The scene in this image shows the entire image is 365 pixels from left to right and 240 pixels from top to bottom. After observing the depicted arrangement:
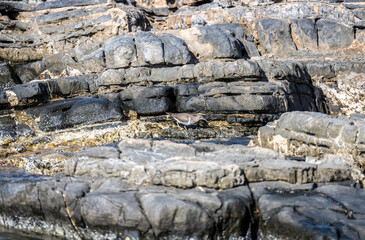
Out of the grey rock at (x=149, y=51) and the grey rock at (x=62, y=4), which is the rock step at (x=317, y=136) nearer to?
the grey rock at (x=149, y=51)

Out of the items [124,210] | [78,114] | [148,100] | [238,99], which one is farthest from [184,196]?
[78,114]

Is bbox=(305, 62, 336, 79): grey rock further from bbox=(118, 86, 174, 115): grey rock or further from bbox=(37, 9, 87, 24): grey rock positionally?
bbox=(37, 9, 87, 24): grey rock

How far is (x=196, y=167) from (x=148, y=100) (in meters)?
3.88

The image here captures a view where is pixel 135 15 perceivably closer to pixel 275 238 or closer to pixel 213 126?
pixel 213 126

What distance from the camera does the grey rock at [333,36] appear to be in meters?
10.9

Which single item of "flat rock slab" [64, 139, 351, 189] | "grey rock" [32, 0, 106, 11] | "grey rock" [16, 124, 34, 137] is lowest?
"grey rock" [16, 124, 34, 137]

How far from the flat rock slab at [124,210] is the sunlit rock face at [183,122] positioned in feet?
0.04

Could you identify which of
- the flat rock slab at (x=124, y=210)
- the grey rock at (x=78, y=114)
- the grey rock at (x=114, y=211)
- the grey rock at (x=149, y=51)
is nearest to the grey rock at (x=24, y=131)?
the grey rock at (x=78, y=114)

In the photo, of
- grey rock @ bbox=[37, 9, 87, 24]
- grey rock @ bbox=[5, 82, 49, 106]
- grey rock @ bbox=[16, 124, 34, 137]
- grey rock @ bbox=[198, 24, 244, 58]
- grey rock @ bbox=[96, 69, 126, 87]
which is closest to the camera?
grey rock @ bbox=[16, 124, 34, 137]

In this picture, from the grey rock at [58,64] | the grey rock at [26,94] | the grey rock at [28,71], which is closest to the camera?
the grey rock at [26,94]

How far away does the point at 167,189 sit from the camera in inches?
158

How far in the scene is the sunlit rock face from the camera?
148 inches

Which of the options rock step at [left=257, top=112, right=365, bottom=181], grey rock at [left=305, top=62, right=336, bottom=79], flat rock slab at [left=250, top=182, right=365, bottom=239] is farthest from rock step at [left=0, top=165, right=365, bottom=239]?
grey rock at [left=305, top=62, right=336, bottom=79]

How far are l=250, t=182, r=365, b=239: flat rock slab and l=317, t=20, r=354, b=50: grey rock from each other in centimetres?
767
